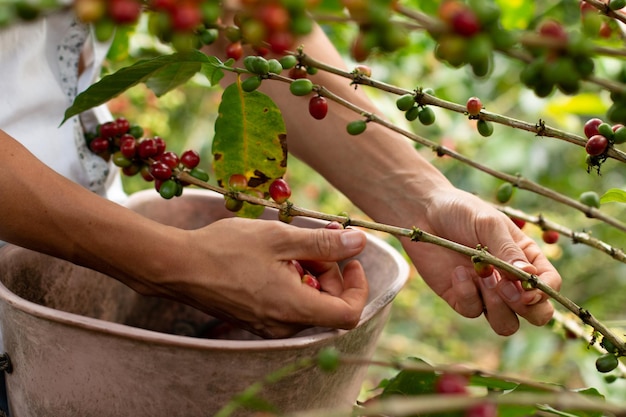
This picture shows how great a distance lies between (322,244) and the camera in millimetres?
727

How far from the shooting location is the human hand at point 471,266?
78cm

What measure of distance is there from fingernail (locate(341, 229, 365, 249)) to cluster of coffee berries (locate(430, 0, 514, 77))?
1.22ft

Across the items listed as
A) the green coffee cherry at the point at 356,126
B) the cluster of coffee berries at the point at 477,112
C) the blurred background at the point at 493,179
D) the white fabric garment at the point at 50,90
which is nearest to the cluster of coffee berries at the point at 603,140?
the cluster of coffee berries at the point at 477,112

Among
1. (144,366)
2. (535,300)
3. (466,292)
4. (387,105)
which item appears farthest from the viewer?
(387,105)

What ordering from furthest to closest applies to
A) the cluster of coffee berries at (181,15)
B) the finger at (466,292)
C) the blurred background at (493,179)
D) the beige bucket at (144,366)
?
the blurred background at (493,179) → the finger at (466,292) → the beige bucket at (144,366) → the cluster of coffee berries at (181,15)

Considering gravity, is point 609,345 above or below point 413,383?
above

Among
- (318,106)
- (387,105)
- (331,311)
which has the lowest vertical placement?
(331,311)

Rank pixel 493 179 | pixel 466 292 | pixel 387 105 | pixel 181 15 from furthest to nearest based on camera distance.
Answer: pixel 493 179
pixel 387 105
pixel 466 292
pixel 181 15

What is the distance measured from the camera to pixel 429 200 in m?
0.95

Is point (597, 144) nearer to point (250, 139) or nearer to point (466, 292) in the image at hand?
point (466, 292)

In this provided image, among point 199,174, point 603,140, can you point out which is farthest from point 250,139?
point 603,140

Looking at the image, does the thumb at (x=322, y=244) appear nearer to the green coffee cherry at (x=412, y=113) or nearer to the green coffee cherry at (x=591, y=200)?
the green coffee cherry at (x=412, y=113)

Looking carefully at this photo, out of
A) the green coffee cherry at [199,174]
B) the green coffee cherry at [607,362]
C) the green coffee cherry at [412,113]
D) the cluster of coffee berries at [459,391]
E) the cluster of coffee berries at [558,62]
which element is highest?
the green coffee cherry at [412,113]

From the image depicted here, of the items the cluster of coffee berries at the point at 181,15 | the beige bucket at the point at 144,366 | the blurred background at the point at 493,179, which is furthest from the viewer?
the blurred background at the point at 493,179
